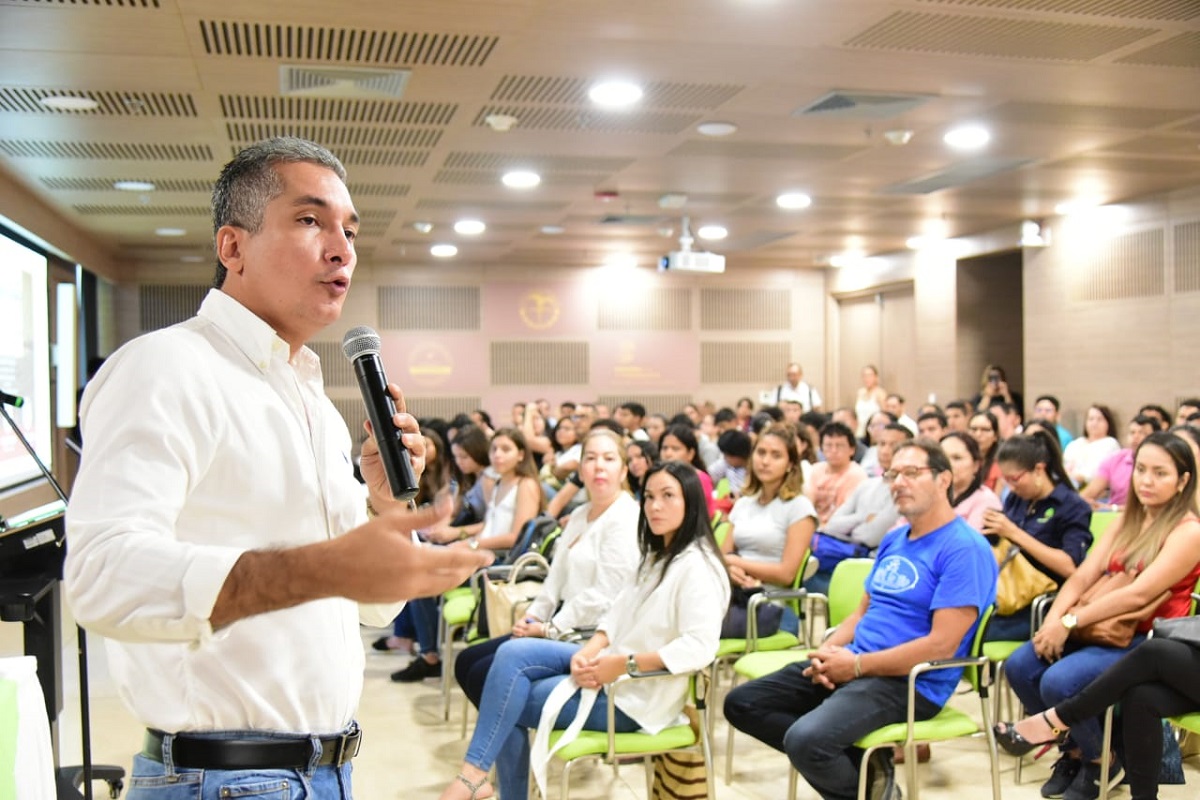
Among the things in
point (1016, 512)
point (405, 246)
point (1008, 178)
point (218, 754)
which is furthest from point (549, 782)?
point (405, 246)

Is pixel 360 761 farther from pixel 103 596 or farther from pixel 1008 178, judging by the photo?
pixel 1008 178

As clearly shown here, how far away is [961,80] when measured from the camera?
5.82 m

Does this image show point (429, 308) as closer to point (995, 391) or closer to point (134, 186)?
point (134, 186)

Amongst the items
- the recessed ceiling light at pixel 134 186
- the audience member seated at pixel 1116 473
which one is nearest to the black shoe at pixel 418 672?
the audience member seated at pixel 1116 473

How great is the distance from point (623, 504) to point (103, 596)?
361 centimetres

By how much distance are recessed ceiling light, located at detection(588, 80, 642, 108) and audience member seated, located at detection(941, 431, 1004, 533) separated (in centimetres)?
253

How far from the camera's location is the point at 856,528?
594cm

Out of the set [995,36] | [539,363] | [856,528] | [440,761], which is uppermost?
[995,36]

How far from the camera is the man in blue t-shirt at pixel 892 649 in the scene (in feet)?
11.4

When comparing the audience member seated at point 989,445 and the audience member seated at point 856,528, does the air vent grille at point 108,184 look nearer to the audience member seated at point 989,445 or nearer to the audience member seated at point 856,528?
the audience member seated at point 856,528

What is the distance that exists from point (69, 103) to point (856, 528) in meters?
5.06

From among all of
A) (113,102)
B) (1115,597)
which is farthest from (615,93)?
(1115,597)

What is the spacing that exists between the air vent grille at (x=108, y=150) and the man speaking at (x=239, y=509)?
655 cm

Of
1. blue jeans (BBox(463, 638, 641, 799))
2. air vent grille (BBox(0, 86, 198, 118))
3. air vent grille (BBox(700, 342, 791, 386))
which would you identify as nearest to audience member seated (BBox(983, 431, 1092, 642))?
blue jeans (BBox(463, 638, 641, 799))
